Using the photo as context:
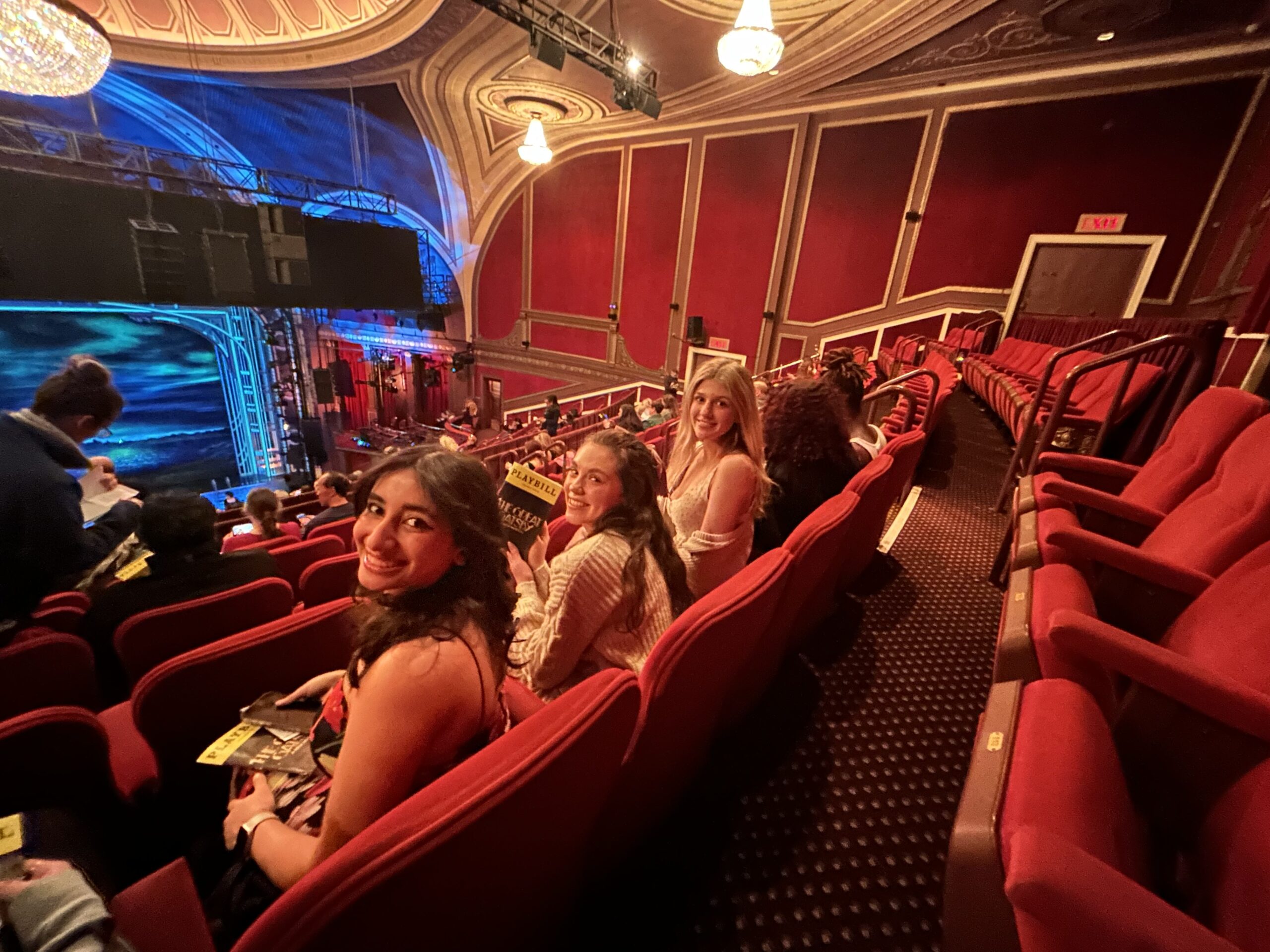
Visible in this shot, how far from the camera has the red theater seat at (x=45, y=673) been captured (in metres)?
1.13

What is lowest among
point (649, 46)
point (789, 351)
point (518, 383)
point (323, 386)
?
point (323, 386)

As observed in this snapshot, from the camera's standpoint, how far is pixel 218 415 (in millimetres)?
9875

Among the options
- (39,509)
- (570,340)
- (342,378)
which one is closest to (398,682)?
(39,509)

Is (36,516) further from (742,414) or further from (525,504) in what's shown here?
(742,414)

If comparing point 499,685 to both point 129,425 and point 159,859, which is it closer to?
point 159,859

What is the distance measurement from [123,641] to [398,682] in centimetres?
109

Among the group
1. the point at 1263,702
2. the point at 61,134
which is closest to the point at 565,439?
the point at 1263,702

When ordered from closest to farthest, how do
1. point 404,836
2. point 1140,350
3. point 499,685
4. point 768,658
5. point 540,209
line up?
point 404,836 < point 499,685 < point 768,658 < point 1140,350 < point 540,209

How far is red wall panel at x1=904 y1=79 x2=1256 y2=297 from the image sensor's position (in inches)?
192

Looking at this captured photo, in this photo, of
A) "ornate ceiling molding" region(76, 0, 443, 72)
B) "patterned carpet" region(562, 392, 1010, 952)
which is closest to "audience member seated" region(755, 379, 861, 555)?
"patterned carpet" region(562, 392, 1010, 952)

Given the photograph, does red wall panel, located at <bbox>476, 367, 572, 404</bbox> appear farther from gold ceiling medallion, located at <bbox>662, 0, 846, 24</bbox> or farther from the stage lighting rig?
gold ceiling medallion, located at <bbox>662, 0, 846, 24</bbox>

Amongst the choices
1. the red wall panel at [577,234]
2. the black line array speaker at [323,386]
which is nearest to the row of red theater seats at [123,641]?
the red wall panel at [577,234]

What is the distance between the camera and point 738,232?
25.2ft

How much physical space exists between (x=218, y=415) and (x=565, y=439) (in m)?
9.13
